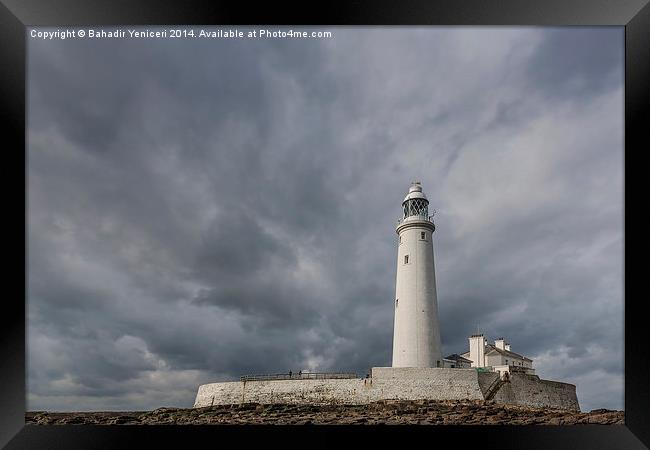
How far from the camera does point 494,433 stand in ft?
21.9

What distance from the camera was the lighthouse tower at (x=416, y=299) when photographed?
58.4 ft

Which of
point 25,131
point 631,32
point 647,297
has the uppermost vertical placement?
point 631,32

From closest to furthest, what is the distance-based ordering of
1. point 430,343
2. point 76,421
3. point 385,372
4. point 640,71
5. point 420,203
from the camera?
point 640,71 < point 76,421 < point 385,372 < point 430,343 < point 420,203

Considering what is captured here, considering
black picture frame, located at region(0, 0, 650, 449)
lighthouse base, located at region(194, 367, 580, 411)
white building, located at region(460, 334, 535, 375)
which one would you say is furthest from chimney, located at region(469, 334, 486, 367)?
black picture frame, located at region(0, 0, 650, 449)

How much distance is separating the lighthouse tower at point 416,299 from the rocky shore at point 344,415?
216 centimetres

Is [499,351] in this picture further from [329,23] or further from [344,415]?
[329,23]

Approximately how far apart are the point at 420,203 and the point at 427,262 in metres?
2.28

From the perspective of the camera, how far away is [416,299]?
18078 millimetres

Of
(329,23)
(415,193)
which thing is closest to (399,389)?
(415,193)

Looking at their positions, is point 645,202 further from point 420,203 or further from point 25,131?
point 420,203

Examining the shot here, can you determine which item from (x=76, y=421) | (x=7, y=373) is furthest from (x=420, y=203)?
(x=7, y=373)

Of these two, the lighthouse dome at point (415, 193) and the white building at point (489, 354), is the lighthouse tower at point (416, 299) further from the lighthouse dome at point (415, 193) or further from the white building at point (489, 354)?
the white building at point (489, 354)

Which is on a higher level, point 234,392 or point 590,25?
point 590,25

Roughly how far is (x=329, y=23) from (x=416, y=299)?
12.6 meters
